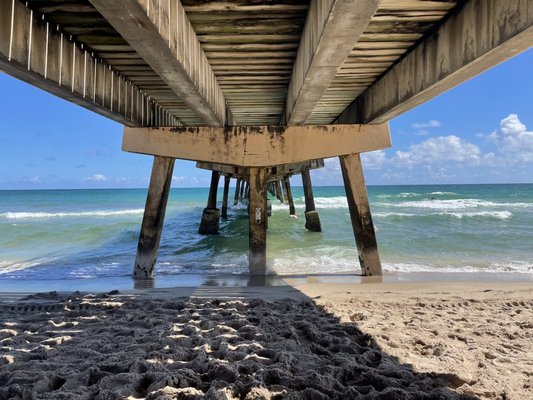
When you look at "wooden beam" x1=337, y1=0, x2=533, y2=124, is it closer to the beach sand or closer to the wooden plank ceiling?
the wooden plank ceiling

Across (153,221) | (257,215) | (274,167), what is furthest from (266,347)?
(274,167)

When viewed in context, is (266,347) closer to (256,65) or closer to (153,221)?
(256,65)

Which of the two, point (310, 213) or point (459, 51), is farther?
point (310, 213)

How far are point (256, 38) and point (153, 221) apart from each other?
496 centimetres

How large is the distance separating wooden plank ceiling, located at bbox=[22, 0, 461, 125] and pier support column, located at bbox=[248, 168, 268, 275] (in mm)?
1797

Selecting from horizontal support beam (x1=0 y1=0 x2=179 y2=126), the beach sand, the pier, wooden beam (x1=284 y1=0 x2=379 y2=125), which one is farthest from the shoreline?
wooden beam (x1=284 y1=0 x2=379 y2=125)

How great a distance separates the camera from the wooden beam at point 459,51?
3.30 metres

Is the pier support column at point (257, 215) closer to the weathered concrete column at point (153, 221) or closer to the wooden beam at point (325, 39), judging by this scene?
the weathered concrete column at point (153, 221)

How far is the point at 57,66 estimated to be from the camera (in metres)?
4.53

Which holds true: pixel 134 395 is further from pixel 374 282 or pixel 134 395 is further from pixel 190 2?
pixel 374 282

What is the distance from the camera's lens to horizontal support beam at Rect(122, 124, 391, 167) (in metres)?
7.92

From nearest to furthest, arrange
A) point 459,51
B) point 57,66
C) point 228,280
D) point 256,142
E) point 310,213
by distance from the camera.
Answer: point 459,51
point 57,66
point 256,142
point 228,280
point 310,213

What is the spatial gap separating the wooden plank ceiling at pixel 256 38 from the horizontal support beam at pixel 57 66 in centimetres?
15

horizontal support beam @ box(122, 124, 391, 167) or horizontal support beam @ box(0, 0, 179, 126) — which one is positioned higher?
horizontal support beam @ box(0, 0, 179, 126)
